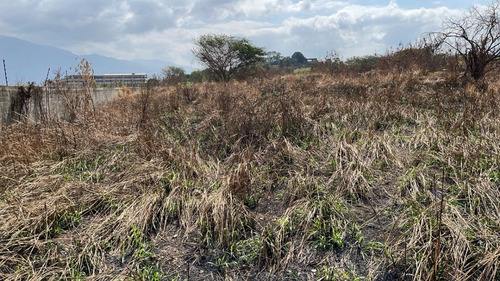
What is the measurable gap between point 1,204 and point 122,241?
1.45 metres

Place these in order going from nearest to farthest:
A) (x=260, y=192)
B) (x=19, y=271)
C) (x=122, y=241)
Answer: (x=19, y=271) → (x=122, y=241) → (x=260, y=192)

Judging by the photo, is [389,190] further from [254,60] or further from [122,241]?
[254,60]

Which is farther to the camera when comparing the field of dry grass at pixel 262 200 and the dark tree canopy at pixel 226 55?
the dark tree canopy at pixel 226 55

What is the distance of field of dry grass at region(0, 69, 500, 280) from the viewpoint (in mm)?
Answer: 2410

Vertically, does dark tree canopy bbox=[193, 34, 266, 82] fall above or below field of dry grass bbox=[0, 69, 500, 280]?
above

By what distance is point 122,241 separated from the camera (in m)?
2.73

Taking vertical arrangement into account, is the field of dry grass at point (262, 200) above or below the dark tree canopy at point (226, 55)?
below

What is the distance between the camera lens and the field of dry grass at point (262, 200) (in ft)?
7.91

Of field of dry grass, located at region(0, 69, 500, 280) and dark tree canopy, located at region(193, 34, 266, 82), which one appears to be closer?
field of dry grass, located at region(0, 69, 500, 280)

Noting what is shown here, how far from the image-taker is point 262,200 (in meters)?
3.30

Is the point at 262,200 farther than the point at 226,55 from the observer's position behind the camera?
No

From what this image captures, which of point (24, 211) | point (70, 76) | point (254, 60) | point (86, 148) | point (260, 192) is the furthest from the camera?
point (254, 60)

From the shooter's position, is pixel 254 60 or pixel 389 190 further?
pixel 254 60

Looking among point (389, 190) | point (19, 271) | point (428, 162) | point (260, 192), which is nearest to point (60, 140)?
point (19, 271)
